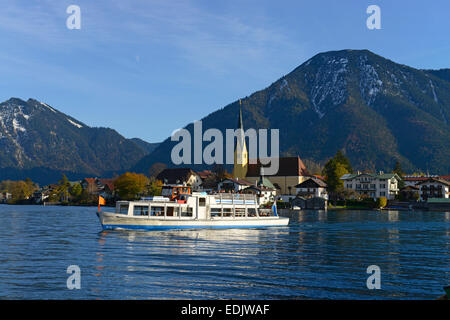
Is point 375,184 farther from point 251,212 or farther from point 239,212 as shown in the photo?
point 239,212

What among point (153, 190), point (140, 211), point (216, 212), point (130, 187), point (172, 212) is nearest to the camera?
point (140, 211)

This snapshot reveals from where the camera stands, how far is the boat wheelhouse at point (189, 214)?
182 ft

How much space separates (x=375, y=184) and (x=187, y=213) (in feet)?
399

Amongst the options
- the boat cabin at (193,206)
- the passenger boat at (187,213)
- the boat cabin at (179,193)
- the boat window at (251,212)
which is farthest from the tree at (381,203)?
the boat cabin at (179,193)

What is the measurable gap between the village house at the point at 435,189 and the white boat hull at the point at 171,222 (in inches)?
4353

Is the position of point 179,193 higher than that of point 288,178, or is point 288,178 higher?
point 288,178

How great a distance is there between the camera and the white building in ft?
536

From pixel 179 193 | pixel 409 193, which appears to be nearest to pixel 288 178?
pixel 409 193

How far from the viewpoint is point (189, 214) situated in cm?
6028

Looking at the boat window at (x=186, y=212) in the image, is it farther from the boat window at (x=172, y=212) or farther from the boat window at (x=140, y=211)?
the boat window at (x=140, y=211)

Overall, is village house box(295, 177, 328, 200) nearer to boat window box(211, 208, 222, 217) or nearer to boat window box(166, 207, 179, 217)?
boat window box(211, 208, 222, 217)

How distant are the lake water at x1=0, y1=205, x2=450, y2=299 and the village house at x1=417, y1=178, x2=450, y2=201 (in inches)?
4635

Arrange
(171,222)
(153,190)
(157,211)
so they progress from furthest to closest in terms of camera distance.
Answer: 1. (153,190)
2. (157,211)
3. (171,222)
